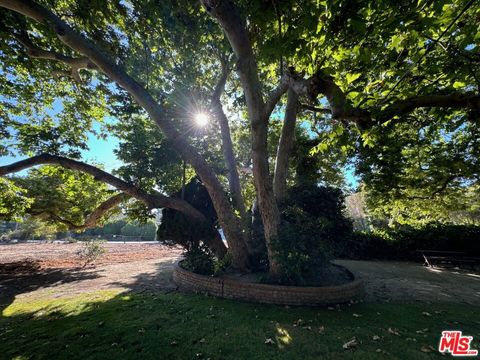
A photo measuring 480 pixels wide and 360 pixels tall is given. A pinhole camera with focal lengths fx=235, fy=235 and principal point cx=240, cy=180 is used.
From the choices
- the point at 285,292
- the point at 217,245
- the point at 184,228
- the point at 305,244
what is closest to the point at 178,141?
the point at 184,228

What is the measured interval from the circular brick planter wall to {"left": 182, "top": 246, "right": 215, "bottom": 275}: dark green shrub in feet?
3.90

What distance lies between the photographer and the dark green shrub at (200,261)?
28.2ft

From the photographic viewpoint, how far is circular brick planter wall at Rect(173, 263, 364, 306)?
20.2ft

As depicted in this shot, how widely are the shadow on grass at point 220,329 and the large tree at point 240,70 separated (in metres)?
2.40

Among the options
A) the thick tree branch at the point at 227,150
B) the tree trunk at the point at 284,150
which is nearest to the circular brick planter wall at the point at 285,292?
the thick tree branch at the point at 227,150

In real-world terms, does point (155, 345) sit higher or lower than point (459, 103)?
lower

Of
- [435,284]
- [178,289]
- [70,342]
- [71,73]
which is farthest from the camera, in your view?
[71,73]

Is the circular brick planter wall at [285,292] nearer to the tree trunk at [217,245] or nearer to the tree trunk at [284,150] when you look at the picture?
the tree trunk at [217,245]

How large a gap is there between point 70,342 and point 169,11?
8.76 metres

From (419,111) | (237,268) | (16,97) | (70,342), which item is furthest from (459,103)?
(16,97)

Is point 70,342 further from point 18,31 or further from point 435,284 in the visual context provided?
point 435,284

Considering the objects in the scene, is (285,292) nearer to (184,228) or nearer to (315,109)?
(184,228)

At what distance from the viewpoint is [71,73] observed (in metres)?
9.60

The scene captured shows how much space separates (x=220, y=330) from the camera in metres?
4.56
